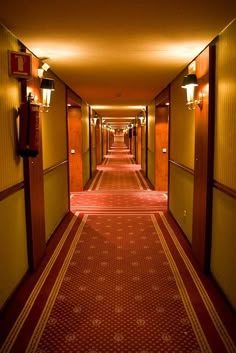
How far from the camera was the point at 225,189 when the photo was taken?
3125mm

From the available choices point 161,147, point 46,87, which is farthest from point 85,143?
point 46,87

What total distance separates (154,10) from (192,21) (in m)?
0.45

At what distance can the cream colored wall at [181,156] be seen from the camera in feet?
15.6

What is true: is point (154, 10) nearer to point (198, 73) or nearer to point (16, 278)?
point (198, 73)

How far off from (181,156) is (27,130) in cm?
288

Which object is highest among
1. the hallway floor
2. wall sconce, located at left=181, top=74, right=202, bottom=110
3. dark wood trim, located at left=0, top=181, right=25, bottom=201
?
wall sconce, located at left=181, top=74, right=202, bottom=110

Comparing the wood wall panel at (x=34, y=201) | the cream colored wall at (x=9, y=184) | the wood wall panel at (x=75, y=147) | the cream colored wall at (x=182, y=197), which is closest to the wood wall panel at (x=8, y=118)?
the cream colored wall at (x=9, y=184)

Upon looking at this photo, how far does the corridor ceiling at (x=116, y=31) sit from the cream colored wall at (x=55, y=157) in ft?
2.35

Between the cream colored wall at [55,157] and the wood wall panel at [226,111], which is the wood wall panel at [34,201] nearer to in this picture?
the cream colored wall at [55,157]

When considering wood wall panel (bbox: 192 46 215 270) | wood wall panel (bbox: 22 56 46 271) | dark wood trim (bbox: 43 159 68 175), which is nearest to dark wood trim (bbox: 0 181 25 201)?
wood wall panel (bbox: 22 56 46 271)

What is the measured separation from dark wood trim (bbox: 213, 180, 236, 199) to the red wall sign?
2236 mm

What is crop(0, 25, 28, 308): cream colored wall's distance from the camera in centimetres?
298

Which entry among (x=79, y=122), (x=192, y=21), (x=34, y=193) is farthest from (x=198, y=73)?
(x=79, y=122)

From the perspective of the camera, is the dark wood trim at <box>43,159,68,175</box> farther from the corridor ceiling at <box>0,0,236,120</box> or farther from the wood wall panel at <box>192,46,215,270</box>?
the wood wall panel at <box>192,46,215,270</box>
